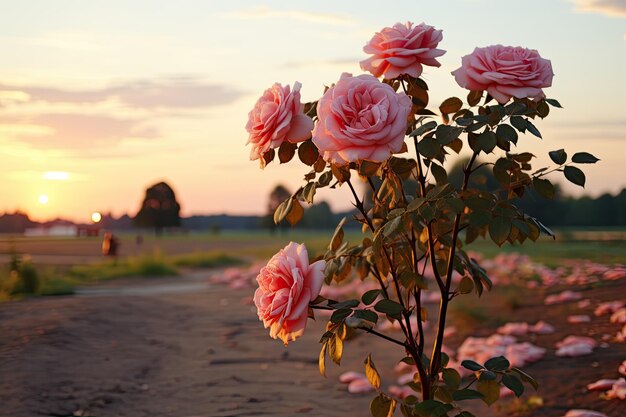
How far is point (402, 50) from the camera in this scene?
109 inches

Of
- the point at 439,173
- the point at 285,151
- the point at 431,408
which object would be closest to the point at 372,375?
the point at 431,408

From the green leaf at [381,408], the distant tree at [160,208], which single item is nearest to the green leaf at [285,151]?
the green leaf at [381,408]

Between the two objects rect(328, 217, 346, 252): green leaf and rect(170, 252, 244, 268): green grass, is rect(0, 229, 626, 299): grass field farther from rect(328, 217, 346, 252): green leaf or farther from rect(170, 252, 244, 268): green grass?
rect(328, 217, 346, 252): green leaf

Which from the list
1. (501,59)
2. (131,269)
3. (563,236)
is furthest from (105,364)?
(563,236)

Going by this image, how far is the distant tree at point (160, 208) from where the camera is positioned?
103 feet

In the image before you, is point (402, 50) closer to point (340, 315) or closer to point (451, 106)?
point (451, 106)

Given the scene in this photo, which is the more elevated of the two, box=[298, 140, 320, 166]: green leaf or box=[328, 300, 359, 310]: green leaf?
box=[298, 140, 320, 166]: green leaf

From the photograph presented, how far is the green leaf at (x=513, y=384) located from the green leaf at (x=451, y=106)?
3.44 ft

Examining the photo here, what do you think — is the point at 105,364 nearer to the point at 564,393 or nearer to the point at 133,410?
the point at 133,410

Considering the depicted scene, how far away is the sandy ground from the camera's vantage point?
16.3 feet

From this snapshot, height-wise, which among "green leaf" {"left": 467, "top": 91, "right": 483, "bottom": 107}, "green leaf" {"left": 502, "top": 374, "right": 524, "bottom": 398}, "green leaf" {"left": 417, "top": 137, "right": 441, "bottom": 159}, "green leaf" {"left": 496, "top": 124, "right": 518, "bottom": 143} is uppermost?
"green leaf" {"left": 467, "top": 91, "right": 483, "bottom": 107}

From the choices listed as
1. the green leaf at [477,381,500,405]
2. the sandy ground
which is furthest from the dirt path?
the green leaf at [477,381,500,405]

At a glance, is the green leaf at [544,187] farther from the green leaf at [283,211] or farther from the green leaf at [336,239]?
the green leaf at [283,211]

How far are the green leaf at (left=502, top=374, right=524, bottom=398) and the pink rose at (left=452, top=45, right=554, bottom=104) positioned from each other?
40.8 inches
